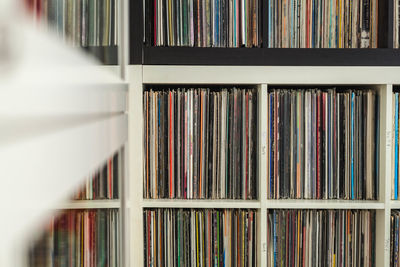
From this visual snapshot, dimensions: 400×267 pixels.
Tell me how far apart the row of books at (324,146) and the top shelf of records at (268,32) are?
0.47 ft

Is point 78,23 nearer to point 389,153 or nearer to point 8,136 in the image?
point 8,136

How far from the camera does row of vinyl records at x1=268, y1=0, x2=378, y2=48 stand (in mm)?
1645

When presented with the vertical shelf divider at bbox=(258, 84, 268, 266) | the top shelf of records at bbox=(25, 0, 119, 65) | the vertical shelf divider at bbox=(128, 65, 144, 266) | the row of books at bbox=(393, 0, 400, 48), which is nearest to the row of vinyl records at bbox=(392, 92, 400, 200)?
the row of books at bbox=(393, 0, 400, 48)

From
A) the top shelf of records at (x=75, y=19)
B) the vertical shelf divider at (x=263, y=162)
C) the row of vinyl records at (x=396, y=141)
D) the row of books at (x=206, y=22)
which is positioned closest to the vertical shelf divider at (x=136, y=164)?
the row of books at (x=206, y=22)

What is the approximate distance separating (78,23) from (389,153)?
1.52 m

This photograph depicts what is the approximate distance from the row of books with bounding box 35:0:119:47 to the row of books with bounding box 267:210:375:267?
54.8 inches

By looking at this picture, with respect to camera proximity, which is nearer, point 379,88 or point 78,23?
point 78,23

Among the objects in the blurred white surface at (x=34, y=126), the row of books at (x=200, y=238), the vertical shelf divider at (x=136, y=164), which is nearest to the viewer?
the blurred white surface at (x=34, y=126)

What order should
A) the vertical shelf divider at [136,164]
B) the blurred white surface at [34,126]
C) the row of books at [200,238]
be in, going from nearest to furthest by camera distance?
the blurred white surface at [34,126] → the vertical shelf divider at [136,164] → the row of books at [200,238]

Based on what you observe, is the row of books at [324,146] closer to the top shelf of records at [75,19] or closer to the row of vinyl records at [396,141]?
the row of vinyl records at [396,141]

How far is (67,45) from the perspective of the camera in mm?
166

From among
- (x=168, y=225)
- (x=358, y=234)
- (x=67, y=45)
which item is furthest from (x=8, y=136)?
(x=358, y=234)

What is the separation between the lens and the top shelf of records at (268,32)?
1526 millimetres

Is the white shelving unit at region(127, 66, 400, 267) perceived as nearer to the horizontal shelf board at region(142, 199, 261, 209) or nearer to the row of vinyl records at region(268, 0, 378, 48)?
the horizontal shelf board at region(142, 199, 261, 209)
